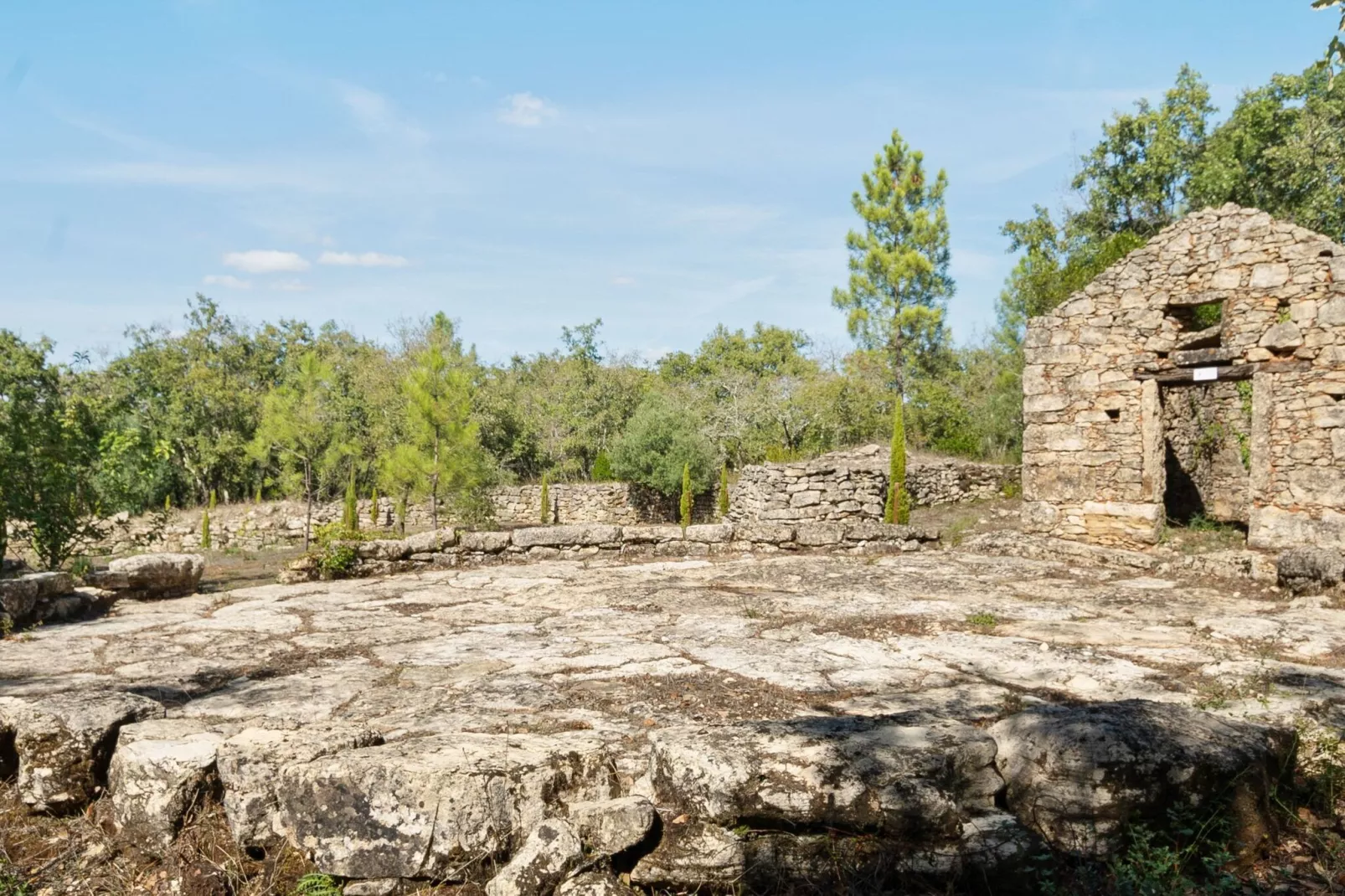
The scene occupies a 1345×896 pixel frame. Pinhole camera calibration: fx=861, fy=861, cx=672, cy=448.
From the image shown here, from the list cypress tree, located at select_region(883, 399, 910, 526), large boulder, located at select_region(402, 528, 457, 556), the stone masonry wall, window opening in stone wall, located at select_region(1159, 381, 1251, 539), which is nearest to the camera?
large boulder, located at select_region(402, 528, 457, 556)

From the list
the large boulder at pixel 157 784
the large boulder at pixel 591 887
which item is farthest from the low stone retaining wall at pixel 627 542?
the large boulder at pixel 591 887

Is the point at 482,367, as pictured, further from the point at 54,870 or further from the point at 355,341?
the point at 54,870

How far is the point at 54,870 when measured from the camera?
2.63 m

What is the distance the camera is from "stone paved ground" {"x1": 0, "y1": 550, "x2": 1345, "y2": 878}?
3297mm

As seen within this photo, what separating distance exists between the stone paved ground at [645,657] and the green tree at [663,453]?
716 inches

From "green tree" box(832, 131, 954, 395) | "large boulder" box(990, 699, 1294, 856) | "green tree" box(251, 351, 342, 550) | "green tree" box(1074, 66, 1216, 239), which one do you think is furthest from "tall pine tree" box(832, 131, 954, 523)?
"large boulder" box(990, 699, 1294, 856)

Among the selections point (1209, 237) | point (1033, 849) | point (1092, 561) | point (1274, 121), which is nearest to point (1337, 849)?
point (1033, 849)

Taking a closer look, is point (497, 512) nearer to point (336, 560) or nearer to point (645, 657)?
point (336, 560)

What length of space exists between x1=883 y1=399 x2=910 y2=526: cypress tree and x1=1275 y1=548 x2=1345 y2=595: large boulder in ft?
30.6

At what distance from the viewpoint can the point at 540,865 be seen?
223 centimetres

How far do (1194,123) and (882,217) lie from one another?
1522 cm

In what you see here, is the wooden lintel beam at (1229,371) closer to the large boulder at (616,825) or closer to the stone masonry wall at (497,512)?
the large boulder at (616,825)

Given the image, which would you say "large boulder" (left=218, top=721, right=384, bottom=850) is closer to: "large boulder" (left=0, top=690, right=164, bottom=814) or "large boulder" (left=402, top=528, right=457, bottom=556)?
"large boulder" (left=0, top=690, right=164, bottom=814)

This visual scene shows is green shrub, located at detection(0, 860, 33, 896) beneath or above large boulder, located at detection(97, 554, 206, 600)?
beneath
